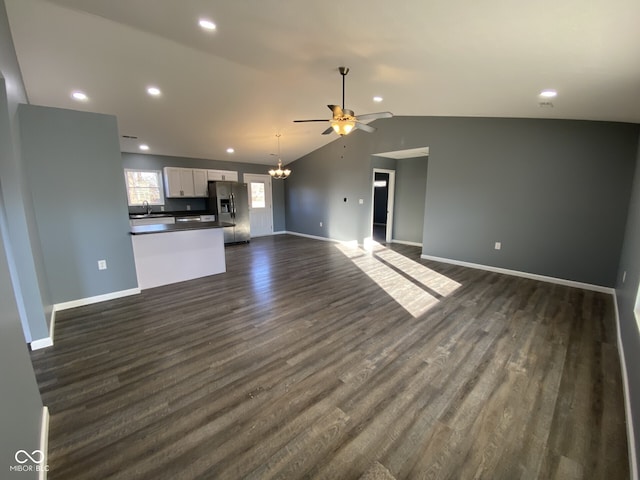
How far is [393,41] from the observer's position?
2301 millimetres

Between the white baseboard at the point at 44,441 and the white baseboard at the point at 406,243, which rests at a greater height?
the white baseboard at the point at 406,243

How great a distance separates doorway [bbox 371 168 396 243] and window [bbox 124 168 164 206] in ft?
18.1

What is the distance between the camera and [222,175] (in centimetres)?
772

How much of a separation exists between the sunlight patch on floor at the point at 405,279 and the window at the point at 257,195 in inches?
148

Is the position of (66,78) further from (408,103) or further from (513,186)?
(513,186)

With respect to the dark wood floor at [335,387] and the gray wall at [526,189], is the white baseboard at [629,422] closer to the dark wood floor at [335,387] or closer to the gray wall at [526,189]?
the dark wood floor at [335,387]

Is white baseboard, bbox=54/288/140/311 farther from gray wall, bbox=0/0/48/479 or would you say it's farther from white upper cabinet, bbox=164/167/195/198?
white upper cabinet, bbox=164/167/195/198

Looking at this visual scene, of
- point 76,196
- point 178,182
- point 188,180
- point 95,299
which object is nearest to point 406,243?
point 188,180

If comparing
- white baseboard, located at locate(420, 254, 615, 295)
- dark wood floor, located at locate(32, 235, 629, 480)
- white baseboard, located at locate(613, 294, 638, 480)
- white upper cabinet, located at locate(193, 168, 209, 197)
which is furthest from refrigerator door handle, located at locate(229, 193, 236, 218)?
white baseboard, located at locate(613, 294, 638, 480)

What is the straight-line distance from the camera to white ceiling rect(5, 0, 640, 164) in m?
Answer: 1.82

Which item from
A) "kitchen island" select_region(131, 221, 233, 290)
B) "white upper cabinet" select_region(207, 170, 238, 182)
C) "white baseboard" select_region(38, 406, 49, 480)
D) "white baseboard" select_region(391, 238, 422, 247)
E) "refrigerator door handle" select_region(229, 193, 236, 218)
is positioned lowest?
"white baseboard" select_region(38, 406, 49, 480)

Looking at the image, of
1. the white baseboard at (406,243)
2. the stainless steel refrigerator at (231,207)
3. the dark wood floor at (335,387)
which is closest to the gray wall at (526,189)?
the dark wood floor at (335,387)

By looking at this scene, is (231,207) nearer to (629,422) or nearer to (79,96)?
(79,96)

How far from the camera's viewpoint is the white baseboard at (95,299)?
328 cm
